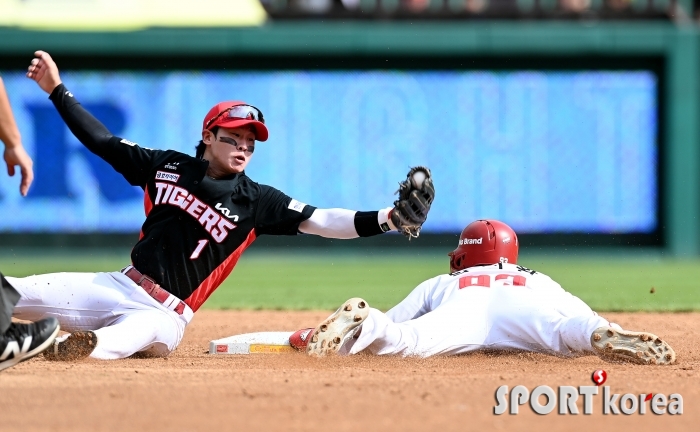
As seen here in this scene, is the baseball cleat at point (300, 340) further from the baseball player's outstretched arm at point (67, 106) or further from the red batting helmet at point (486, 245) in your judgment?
the baseball player's outstretched arm at point (67, 106)

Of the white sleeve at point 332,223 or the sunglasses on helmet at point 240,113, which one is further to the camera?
the sunglasses on helmet at point 240,113

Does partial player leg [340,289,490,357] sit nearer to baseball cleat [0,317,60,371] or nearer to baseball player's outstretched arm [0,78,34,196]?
baseball cleat [0,317,60,371]

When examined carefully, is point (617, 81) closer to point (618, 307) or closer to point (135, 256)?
point (618, 307)

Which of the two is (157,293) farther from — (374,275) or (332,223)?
(374,275)

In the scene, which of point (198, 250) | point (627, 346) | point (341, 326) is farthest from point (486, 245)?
point (198, 250)

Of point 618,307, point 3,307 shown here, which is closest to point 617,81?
point 618,307

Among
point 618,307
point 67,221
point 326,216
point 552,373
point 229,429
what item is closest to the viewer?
point 229,429

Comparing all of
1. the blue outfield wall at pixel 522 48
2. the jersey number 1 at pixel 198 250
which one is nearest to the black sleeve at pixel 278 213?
the jersey number 1 at pixel 198 250
